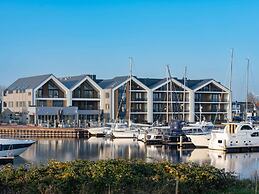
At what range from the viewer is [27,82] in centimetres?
7850

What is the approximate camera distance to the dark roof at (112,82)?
76.0 metres

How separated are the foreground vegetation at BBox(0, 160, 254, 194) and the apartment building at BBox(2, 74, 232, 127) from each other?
189 ft

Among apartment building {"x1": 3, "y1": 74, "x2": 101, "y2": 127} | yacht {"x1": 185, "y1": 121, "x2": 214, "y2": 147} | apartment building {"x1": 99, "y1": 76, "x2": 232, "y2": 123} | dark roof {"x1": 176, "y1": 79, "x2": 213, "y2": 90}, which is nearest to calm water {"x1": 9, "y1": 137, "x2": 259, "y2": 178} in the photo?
yacht {"x1": 185, "y1": 121, "x2": 214, "y2": 147}

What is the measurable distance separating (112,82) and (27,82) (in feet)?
42.9

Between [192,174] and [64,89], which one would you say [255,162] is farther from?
[64,89]

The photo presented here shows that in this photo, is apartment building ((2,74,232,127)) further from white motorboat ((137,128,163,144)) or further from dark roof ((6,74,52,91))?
white motorboat ((137,128,163,144))

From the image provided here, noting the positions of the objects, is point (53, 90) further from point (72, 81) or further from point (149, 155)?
point (149, 155)

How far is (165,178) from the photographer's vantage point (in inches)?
500

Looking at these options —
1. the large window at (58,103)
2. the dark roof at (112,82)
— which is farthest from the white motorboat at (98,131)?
the dark roof at (112,82)

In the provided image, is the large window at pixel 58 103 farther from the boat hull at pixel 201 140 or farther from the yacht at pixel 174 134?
the boat hull at pixel 201 140

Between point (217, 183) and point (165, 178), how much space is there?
154cm

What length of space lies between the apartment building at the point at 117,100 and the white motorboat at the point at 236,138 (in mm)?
25407

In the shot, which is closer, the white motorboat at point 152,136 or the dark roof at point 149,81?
the white motorboat at point 152,136

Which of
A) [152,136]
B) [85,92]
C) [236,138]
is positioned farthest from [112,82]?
[236,138]
